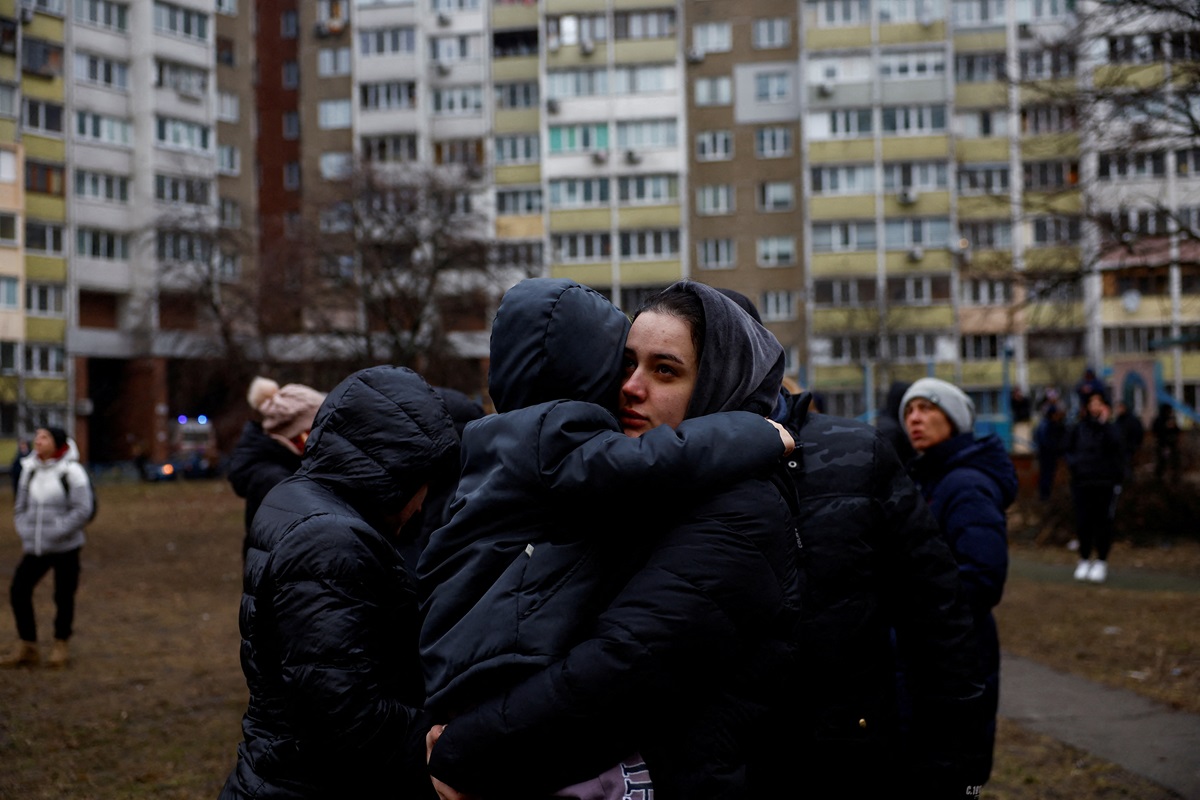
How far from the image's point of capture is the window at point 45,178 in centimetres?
6625

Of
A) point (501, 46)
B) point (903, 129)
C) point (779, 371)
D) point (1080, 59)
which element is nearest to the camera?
point (779, 371)

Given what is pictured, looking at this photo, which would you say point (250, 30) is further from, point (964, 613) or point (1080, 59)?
point (964, 613)

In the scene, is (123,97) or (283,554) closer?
(283,554)

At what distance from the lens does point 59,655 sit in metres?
11.4

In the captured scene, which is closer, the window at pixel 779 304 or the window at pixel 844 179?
the window at pixel 844 179

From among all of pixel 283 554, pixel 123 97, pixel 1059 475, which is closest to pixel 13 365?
pixel 123 97

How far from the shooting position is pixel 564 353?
2574mm

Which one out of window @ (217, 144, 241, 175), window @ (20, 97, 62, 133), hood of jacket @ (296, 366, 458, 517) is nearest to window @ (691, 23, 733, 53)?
window @ (217, 144, 241, 175)

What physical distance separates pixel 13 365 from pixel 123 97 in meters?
15.8

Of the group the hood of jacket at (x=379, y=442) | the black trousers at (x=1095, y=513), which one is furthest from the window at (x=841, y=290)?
the hood of jacket at (x=379, y=442)

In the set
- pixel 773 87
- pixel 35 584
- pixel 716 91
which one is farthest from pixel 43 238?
pixel 35 584

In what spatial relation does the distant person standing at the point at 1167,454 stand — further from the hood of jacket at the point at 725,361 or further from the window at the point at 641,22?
the window at the point at 641,22

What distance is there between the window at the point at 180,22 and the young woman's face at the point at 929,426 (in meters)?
72.4

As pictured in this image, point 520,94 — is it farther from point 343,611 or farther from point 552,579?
point 552,579
